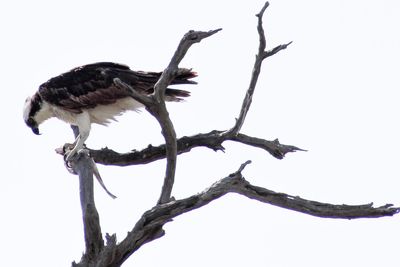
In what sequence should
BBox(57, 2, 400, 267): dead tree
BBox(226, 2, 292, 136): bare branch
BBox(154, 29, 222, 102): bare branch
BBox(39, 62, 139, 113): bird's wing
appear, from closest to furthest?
BBox(154, 29, 222, 102): bare branch, BBox(57, 2, 400, 267): dead tree, BBox(226, 2, 292, 136): bare branch, BBox(39, 62, 139, 113): bird's wing

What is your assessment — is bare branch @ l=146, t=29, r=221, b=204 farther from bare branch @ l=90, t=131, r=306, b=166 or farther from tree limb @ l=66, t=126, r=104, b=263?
bare branch @ l=90, t=131, r=306, b=166

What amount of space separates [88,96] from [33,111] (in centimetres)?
100

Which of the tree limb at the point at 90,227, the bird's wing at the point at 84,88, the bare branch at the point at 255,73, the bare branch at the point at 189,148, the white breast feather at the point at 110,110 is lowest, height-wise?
the tree limb at the point at 90,227

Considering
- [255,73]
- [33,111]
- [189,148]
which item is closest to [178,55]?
[255,73]

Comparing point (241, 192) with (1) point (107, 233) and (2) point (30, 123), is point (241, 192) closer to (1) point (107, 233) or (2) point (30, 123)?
(1) point (107, 233)

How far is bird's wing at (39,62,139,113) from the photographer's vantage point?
12531 millimetres

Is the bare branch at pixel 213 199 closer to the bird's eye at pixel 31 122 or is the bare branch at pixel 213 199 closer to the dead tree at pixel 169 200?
the dead tree at pixel 169 200

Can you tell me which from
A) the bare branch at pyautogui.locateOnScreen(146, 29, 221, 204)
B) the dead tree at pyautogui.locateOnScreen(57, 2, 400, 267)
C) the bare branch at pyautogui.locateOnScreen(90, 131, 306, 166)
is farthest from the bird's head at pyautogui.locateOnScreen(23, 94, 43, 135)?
the bare branch at pyautogui.locateOnScreen(146, 29, 221, 204)

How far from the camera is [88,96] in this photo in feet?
41.8

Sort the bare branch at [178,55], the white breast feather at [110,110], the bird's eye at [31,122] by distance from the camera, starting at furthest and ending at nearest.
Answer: the bird's eye at [31,122], the white breast feather at [110,110], the bare branch at [178,55]

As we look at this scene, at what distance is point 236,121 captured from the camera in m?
11.4

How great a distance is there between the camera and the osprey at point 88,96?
1229 centimetres

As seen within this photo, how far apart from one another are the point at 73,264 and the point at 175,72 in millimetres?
2054

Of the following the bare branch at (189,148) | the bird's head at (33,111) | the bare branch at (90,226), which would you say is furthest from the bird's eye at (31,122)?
the bare branch at (90,226)
